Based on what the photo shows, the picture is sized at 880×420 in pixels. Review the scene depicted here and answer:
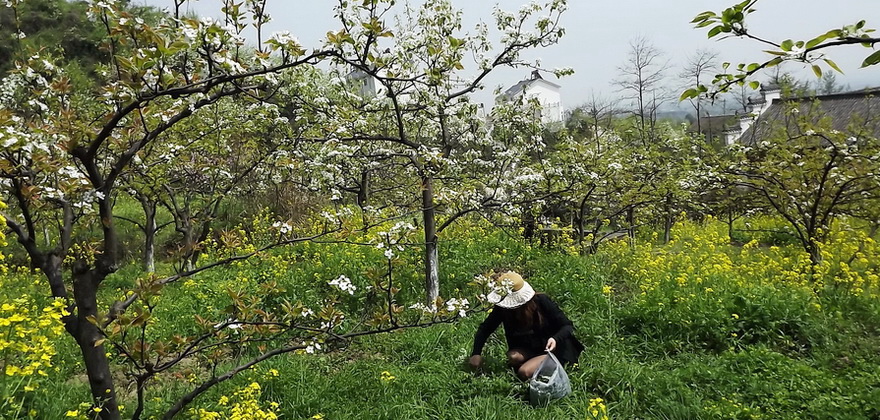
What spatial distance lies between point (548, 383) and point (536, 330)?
686mm

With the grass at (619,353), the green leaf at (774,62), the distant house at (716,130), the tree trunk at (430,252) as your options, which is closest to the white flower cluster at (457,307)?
the grass at (619,353)

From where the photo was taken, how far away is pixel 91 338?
7.52ft

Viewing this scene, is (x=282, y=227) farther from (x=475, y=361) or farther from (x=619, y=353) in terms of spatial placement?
(x=619, y=353)

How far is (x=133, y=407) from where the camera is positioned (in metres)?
3.80

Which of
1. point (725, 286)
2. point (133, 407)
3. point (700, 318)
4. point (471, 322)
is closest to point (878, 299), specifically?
point (725, 286)

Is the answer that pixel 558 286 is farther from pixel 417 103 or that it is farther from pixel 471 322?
pixel 417 103

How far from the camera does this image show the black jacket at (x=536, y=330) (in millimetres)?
4336

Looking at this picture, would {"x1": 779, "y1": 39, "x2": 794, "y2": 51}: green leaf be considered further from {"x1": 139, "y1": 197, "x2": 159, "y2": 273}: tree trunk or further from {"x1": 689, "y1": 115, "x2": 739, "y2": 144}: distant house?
{"x1": 689, "y1": 115, "x2": 739, "y2": 144}: distant house

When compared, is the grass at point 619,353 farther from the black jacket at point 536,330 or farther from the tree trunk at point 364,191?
the tree trunk at point 364,191

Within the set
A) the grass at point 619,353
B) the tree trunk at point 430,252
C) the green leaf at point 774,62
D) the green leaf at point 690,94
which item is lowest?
the grass at point 619,353

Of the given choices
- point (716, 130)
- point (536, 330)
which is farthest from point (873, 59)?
point (716, 130)

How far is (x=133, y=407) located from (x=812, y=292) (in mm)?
5916

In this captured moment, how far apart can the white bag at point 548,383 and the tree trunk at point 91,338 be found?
256cm

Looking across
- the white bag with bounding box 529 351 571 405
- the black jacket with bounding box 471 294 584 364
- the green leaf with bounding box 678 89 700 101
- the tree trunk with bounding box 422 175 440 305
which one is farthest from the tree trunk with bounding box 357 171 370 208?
the green leaf with bounding box 678 89 700 101
